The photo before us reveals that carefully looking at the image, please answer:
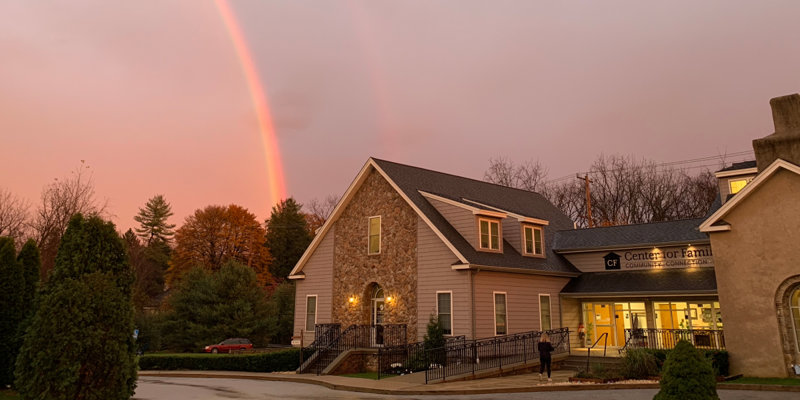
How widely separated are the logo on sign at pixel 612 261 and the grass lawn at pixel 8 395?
77.7ft

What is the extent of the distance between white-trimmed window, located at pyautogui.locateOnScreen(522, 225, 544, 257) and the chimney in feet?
31.7

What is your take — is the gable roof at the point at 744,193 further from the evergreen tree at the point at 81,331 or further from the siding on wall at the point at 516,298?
the evergreen tree at the point at 81,331

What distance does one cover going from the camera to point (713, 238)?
18297mm

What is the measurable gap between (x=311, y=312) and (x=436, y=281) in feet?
26.0

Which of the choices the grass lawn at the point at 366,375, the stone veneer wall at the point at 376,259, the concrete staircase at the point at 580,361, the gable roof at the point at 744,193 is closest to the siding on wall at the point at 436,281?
the stone veneer wall at the point at 376,259

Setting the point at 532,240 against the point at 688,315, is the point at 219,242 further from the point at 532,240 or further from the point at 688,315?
the point at 688,315

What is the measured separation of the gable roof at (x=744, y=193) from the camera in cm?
1678

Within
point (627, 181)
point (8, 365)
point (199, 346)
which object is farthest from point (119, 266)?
point (627, 181)

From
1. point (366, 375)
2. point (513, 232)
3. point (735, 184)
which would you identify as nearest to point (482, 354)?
point (366, 375)

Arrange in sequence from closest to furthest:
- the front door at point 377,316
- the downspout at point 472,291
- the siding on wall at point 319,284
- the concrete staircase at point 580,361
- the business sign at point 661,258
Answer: the concrete staircase at point 580,361, the downspout at point 472,291, the business sign at point 661,258, the front door at point 377,316, the siding on wall at point 319,284

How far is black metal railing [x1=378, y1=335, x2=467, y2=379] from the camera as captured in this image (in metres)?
20.9

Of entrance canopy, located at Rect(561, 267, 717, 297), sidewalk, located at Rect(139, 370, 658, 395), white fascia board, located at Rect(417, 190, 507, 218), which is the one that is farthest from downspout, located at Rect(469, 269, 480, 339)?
entrance canopy, located at Rect(561, 267, 717, 297)

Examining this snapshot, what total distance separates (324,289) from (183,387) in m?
10.0

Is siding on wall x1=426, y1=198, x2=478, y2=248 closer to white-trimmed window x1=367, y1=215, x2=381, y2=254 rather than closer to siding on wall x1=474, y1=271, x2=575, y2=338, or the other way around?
siding on wall x1=474, y1=271, x2=575, y2=338
